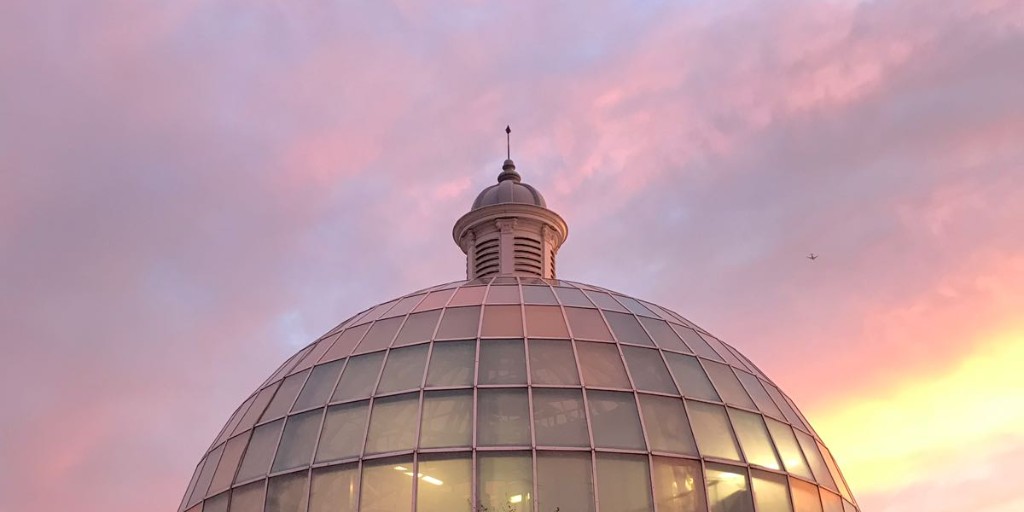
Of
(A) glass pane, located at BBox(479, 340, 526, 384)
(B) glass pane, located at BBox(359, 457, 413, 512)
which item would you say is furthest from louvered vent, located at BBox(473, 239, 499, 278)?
(B) glass pane, located at BBox(359, 457, 413, 512)

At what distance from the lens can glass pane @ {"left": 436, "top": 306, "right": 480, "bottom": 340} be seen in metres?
34.6

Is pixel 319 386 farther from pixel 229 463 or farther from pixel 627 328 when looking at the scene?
pixel 627 328

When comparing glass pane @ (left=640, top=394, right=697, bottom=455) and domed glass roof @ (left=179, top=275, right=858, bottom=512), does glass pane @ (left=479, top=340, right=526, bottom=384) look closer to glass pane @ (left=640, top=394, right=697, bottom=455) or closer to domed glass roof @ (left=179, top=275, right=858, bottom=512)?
domed glass roof @ (left=179, top=275, right=858, bottom=512)

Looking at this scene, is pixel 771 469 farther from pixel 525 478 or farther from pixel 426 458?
pixel 426 458

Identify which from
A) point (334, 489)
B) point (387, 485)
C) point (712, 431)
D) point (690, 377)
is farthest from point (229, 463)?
point (712, 431)

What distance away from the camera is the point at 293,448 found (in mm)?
32719

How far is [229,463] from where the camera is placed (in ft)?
114

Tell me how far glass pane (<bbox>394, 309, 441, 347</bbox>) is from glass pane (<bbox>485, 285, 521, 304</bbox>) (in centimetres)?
172

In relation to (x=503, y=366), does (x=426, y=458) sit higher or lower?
lower

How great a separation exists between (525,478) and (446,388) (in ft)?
12.7

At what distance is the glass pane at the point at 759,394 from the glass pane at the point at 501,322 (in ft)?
23.2

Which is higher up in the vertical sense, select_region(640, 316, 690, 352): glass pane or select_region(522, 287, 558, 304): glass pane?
select_region(522, 287, 558, 304): glass pane

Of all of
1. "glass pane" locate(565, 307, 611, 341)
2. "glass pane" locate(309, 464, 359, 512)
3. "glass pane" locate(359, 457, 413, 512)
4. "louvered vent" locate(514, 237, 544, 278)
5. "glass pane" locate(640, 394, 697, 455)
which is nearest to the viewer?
"glass pane" locate(359, 457, 413, 512)

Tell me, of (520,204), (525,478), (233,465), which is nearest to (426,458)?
(525,478)
